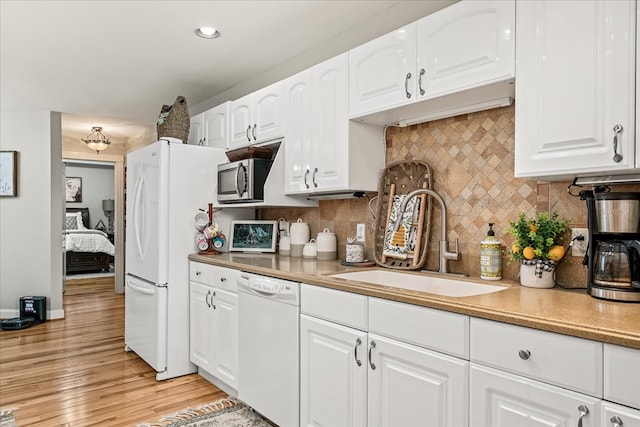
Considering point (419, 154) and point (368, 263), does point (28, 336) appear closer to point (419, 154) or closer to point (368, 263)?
point (368, 263)

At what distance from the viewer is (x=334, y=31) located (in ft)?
9.59

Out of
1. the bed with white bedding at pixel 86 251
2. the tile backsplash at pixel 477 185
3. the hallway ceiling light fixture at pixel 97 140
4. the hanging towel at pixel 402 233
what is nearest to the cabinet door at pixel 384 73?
the tile backsplash at pixel 477 185

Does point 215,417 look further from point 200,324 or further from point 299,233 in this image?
point 299,233

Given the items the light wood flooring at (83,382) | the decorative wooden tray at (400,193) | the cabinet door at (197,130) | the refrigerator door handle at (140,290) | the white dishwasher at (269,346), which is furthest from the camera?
the cabinet door at (197,130)

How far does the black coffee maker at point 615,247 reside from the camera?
1.46 meters

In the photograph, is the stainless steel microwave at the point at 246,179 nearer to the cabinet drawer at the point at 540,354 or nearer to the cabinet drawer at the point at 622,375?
the cabinet drawer at the point at 540,354

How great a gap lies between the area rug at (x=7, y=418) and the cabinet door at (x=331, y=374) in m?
1.76

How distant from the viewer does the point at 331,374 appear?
6.43 ft

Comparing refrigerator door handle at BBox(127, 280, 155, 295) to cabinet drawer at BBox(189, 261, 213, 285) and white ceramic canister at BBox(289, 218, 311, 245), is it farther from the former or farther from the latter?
white ceramic canister at BBox(289, 218, 311, 245)

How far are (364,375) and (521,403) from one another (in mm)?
674

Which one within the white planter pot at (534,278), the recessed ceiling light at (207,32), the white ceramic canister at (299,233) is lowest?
the white planter pot at (534,278)

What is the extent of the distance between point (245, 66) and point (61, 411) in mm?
2823

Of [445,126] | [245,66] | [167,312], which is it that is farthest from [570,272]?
[245,66]

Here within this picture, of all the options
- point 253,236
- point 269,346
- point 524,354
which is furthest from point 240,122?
point 524,354
